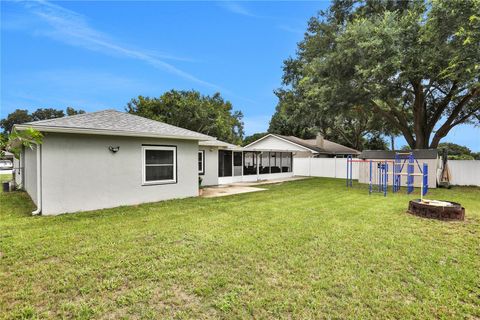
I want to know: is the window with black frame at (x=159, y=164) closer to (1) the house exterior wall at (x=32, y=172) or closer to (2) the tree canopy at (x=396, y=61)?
(1) the house exterior wall at (x=32, y=172)

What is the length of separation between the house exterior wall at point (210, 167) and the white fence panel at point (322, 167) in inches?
349

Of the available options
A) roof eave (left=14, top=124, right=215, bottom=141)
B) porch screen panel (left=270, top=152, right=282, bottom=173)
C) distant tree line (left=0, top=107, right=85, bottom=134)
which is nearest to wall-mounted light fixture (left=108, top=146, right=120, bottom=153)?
roof eave (left=14, top=124, right=215, bottom=141)

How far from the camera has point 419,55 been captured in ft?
34.8

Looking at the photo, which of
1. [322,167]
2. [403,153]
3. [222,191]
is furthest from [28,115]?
[403,153]

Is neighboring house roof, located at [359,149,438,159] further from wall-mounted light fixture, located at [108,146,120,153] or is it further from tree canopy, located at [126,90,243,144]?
tree canopy, located at [126,90,243,144]

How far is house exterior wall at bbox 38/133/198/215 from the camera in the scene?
6.71 m

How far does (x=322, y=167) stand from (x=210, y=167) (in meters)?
9.76

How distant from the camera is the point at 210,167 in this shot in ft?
44.8

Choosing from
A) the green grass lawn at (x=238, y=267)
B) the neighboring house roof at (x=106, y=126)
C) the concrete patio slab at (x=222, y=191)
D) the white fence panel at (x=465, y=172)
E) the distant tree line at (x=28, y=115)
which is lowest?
the green grass lawn at (x=238, y=267)

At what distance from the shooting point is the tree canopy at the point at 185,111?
25.7 m

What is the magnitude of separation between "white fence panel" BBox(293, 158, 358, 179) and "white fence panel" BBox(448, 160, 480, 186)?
516 cm

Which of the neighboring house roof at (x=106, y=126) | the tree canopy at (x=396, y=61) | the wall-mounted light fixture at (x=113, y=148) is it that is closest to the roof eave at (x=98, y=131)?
the neighboring house roof at (x=106, y=126)

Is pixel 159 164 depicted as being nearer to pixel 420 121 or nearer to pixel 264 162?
Result: pixel 264 162

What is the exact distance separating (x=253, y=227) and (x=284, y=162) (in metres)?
13.6
